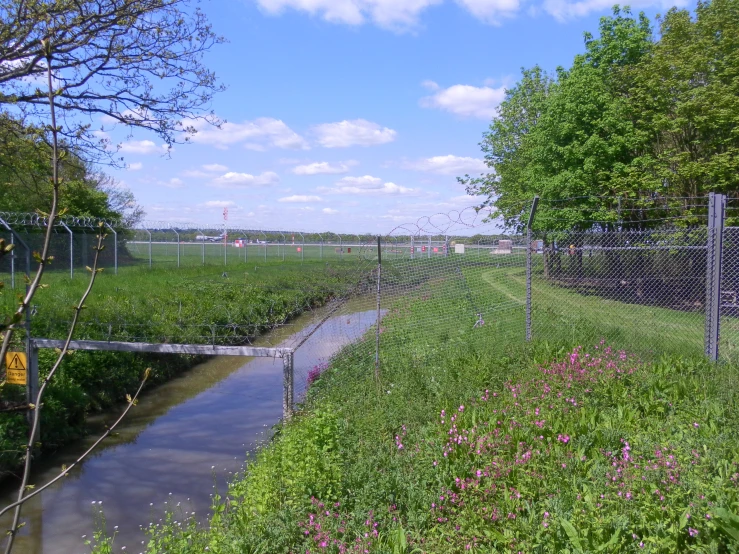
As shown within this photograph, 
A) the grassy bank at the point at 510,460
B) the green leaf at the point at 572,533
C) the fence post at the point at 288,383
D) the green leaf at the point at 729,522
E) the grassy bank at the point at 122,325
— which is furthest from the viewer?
the grassy bank at the point at 122,325

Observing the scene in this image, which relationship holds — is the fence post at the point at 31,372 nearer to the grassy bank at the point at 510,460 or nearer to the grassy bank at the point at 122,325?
the grassy bank at the point at 122,325

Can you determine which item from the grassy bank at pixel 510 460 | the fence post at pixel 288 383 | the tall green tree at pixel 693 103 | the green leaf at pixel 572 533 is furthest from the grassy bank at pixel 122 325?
the tall green tree at pixel 693 103

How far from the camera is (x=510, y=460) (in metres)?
4.82

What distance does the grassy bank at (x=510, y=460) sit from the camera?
3.80 metres

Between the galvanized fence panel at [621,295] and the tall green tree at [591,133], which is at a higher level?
the tall green tree at [591,133]

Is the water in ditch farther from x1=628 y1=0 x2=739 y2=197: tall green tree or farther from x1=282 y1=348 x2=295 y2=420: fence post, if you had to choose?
x1=628 y1=0 x2=739 y2=197: tall green tree

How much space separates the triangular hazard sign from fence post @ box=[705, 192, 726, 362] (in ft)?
27.4

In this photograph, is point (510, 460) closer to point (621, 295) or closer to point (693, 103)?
point (621, 295)

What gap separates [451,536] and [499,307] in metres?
6.06

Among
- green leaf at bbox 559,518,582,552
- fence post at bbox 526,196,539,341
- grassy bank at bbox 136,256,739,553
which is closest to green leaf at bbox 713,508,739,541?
grassy bank at bbox 136,256,739,553

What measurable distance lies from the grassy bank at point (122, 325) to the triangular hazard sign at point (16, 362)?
61 cm

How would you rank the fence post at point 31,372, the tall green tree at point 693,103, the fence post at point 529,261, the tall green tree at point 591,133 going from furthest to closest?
1. the tall green tree at point 591,133
2. the tall green tree at point 693,103
3. the fence post at point 31,372
4. the fence post at point 529,261

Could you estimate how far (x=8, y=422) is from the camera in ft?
25.9

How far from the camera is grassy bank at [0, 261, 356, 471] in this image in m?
9.20
